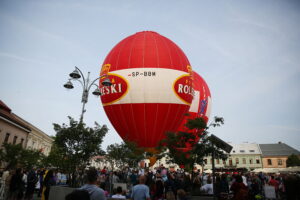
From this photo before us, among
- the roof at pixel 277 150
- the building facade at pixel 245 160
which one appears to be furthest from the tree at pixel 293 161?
the building facade at pixel 245 160

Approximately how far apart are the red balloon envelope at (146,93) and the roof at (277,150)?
6318 centimetres

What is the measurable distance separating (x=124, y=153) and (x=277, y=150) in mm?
69831

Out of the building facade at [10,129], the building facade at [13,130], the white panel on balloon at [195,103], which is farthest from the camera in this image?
the white panel on balloon at [195,103]

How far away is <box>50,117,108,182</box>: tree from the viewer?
10.7 m

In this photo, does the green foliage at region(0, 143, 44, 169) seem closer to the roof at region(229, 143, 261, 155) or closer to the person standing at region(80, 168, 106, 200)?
the person standing at region(80, 168, 106, 200)

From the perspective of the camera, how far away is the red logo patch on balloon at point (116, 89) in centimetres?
2180

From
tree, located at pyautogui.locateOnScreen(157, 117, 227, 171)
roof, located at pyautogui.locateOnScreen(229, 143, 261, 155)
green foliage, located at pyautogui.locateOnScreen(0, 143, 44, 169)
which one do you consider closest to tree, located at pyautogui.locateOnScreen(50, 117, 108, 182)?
tree, located at pyautogui.locateOnScreen(157, 117, 227, 171)

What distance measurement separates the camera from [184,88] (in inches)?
903

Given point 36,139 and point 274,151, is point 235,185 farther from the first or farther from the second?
point 274,151

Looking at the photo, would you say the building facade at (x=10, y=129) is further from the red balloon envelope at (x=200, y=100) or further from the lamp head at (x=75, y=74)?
the red balloon envelope at (x=200, y=100)

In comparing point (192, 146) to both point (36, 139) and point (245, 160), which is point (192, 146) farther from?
point (245, 160)

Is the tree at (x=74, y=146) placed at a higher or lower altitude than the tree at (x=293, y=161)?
lower

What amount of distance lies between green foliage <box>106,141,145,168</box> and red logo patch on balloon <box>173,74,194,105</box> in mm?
6740

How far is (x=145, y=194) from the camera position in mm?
6027
